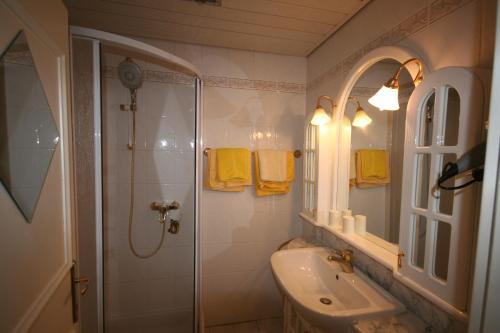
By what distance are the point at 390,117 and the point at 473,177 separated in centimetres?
64

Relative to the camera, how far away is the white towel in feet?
5.98

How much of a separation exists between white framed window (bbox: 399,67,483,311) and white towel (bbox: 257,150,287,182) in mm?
1002

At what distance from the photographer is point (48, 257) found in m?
0.71

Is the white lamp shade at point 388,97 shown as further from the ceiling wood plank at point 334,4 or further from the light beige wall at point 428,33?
the ceiling wood plank at point 334,4

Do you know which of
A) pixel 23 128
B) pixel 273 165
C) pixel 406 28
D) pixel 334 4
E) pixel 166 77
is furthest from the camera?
pixel 273 165

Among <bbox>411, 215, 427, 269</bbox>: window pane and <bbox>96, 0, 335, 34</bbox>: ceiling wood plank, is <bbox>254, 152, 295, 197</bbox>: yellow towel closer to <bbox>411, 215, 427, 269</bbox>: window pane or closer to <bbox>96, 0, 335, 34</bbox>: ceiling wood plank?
<bbox>96, 0, 335, 34</bbox>: ceiling wood plank

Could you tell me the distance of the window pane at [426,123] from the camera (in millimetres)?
871

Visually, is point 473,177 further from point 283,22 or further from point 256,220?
point 256,220

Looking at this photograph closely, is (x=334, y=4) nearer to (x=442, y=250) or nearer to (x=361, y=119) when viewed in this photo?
(x=361, y=119)

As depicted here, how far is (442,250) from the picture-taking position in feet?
2.71

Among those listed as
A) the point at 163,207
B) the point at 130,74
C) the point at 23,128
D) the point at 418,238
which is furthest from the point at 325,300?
the point at 130,74

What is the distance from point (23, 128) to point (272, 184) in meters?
1.52

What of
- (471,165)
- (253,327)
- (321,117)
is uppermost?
(321,117)

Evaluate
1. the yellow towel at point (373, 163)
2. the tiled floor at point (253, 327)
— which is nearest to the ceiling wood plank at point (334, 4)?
the yellow towel at point (373, 163)
